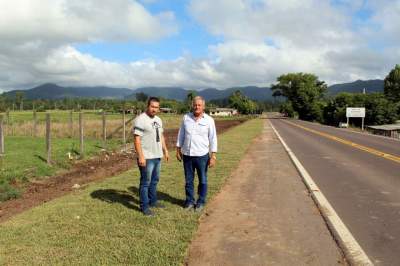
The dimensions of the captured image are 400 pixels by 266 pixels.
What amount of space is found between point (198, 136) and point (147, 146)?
0.86 meters

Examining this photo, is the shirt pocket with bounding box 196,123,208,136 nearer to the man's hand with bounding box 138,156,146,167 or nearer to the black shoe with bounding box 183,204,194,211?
the man's hand with bounding box 138,156,146,167

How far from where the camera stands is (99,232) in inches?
238

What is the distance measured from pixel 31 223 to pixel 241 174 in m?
6.27

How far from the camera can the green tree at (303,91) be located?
12487cm

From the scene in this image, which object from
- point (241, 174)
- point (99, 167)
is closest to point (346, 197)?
point (241, 174)

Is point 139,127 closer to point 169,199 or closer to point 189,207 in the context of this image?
point 189,207

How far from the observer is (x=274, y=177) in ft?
37.3

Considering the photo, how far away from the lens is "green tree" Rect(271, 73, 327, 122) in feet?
410

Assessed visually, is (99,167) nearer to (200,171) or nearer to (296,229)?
(200,171)

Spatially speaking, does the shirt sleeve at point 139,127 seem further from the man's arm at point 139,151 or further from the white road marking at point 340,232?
the white road marking at point 340,232

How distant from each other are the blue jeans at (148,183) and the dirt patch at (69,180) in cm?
251

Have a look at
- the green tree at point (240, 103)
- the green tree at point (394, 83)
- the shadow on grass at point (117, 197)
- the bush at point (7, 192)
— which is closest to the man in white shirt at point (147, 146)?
the shadow on grass at point (117, 197)

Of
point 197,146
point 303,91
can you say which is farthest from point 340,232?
point 303,91

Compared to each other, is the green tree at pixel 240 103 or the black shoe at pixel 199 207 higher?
the green tree at pixel 240 103
